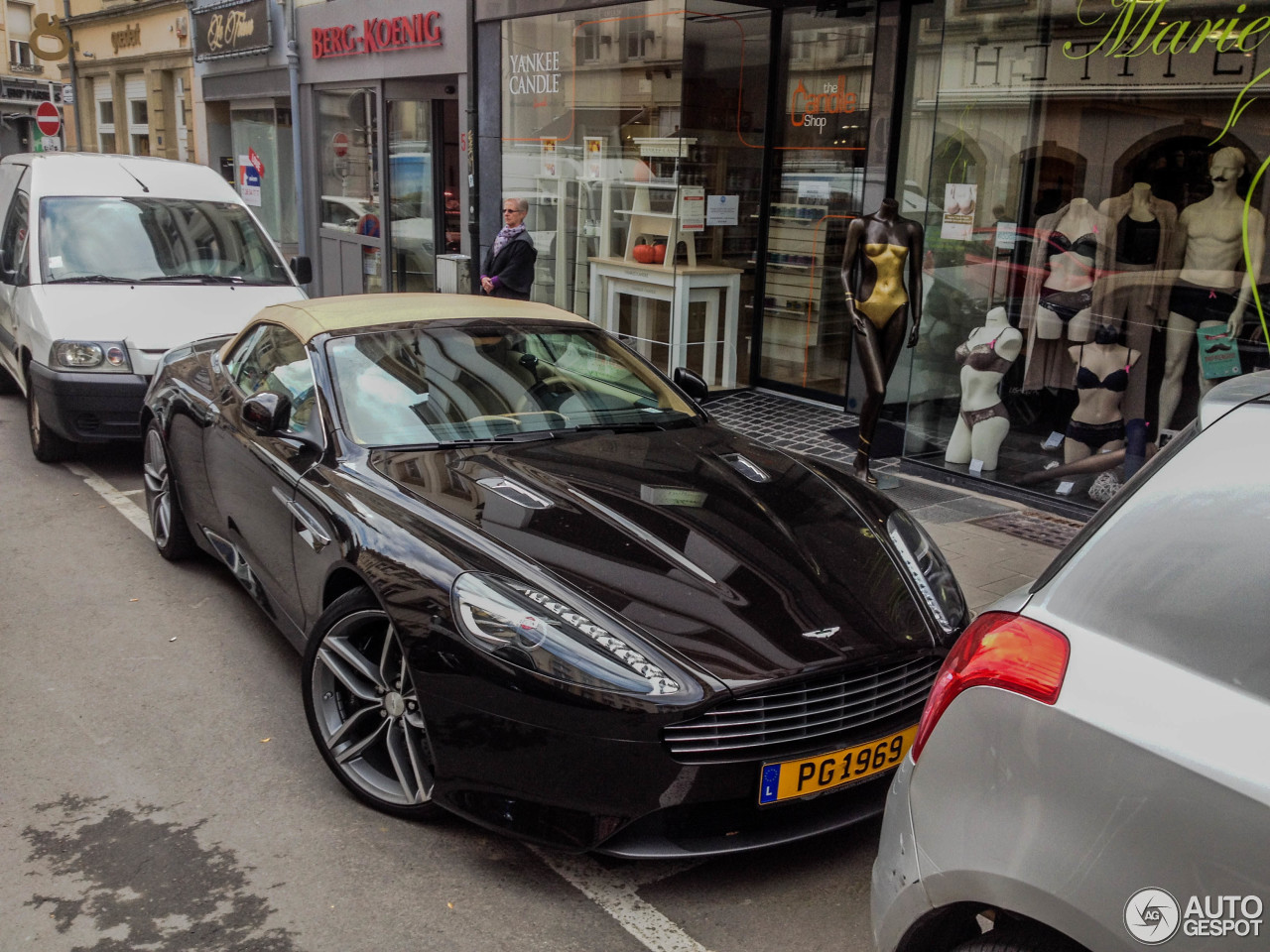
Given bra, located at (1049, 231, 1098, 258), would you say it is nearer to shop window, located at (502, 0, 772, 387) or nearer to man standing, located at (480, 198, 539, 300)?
shop window, located at (502, 0, 772, 387)

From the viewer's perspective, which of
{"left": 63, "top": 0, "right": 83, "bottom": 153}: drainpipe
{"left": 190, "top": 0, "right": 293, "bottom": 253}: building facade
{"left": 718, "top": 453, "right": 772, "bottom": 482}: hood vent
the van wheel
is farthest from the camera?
{"left": 63, "top": 0, "right": 83, "bottom": 153}: drainpipe

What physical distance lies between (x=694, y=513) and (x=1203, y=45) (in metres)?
4.96

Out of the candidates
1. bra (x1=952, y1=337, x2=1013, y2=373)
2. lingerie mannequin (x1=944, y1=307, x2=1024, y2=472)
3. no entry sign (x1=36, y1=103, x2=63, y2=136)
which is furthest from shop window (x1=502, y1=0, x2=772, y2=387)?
no entry sign (x1=36, y1=103, x2=63, y2=136)

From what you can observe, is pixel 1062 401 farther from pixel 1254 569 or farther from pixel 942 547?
pixel 1254 569

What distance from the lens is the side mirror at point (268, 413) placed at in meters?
4.46

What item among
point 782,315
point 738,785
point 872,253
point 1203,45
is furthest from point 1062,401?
point 738,785

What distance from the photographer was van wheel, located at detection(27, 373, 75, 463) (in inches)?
313

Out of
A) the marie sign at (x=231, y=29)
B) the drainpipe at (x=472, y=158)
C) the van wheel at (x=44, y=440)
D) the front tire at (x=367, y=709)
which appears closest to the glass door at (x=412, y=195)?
the drainpipe at (x=472, y=158)

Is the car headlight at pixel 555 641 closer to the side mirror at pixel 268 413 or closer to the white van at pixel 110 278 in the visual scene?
the side mirror at pixel 268 413

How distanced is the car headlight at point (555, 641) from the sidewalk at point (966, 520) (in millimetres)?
2419

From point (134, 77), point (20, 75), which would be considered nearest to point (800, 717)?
point (134, 77)

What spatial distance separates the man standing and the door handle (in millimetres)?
6116

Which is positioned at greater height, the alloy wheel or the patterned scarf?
the patterned scarf

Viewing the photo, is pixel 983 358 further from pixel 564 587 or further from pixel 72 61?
pixel 72 61
